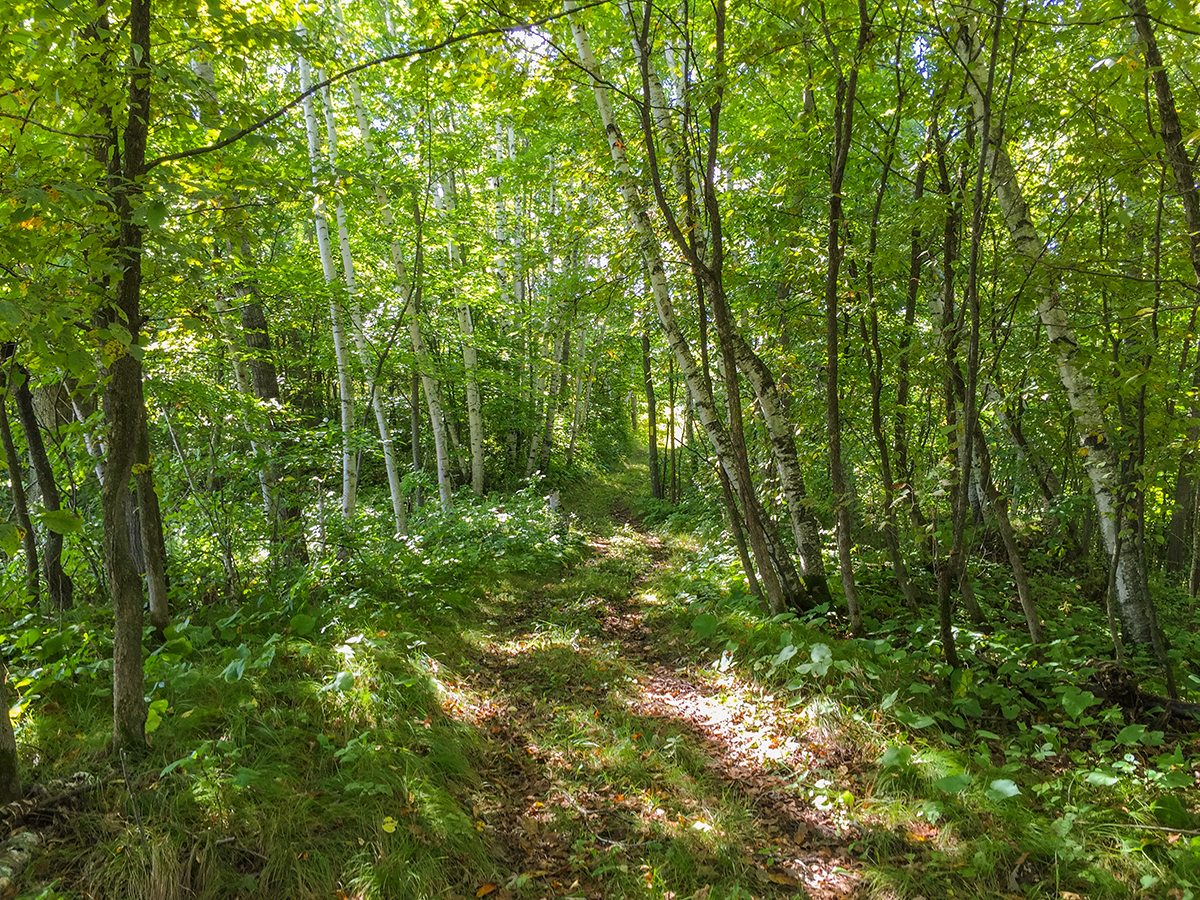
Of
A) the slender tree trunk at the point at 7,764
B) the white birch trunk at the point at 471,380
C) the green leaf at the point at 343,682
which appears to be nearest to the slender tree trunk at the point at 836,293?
the green leaf at the point at 343,682

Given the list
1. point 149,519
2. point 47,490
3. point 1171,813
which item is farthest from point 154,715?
point 1171,813

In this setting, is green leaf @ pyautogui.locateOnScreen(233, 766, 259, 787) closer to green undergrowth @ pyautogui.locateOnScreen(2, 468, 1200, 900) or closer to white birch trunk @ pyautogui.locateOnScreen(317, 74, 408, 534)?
green undergrowth @ pyautogui.locateOnScreen(2, 468, 1200, 900)

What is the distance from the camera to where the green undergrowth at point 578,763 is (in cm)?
268

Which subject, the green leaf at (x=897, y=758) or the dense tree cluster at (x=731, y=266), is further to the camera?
the green leaf at (x=897, y=758)

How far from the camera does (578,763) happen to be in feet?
12.5

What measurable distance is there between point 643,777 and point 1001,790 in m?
1.88

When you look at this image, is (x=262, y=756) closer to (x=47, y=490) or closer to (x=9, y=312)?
(x=9, y=312)

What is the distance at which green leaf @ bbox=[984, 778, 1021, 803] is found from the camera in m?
2.93

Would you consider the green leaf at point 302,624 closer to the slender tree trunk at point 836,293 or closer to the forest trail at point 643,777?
the forest trail at point 643,777

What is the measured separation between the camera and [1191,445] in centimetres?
385

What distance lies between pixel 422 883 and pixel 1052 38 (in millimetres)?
6220

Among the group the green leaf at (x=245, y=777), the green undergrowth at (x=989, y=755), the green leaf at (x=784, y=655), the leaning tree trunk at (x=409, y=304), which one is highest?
the leaning tree trunk at (x=409, y=304)

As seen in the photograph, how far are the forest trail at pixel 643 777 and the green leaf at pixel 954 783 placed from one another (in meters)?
0.50

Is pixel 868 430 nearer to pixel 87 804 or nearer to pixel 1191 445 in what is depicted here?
pixel 1191 445
